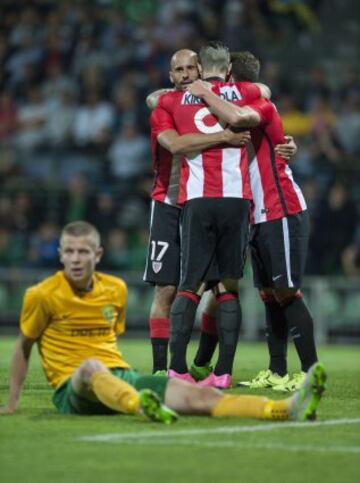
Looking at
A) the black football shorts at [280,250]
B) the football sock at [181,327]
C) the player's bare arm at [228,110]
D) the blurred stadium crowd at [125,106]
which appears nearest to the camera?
the player's bare arm at [228,110]

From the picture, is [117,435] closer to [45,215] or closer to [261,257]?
[261,257]

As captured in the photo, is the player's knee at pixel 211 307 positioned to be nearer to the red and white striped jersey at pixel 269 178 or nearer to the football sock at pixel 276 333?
the football sock at pixel 276 333

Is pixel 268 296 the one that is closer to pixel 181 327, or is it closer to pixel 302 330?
pixel 302 330

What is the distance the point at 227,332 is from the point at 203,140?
123 cm

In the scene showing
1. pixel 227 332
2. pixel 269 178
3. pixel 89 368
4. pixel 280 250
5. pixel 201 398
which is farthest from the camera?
pixel 269 178

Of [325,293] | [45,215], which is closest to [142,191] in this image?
[45,215]

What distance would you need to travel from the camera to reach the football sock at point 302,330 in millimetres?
8633

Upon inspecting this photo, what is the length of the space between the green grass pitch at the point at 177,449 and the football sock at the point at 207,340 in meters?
1.76

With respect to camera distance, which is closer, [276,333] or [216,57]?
[216,57]

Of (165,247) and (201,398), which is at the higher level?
(165,247)

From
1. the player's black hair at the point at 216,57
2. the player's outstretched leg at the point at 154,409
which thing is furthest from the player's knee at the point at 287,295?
the player's outstretched leg at the point at 154,409

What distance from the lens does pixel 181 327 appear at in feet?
27.8

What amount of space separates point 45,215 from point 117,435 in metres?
12.3

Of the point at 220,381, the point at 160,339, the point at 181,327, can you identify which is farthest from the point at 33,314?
the point at 160,339
